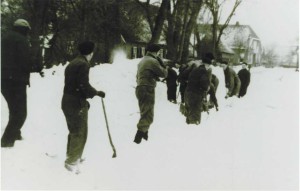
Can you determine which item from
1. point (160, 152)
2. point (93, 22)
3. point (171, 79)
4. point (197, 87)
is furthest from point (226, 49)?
point (160, 152)

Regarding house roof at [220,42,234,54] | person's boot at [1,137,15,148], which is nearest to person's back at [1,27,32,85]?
person's boot at [1,137,15,148]

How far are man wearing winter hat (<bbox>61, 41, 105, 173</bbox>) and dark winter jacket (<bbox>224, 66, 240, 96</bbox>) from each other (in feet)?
35.9

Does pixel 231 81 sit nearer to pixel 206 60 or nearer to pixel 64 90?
pixel 206 60

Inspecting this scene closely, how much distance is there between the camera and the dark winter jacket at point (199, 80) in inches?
386

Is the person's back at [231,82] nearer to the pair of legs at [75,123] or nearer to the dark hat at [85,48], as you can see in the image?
the dark hat at [85,48]

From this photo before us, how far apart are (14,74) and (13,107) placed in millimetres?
476

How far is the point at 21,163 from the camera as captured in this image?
6273 millimetres

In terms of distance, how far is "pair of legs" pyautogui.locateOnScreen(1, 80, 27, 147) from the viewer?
665 centimetres

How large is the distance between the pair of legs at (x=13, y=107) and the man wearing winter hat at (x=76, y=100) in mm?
1018

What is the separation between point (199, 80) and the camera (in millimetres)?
9852

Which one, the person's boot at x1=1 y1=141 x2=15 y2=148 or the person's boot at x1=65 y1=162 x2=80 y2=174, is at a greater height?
the person's boot at x1=1 y1=141 x2=15 y2=148

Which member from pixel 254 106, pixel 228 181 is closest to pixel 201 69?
pixel 228 181

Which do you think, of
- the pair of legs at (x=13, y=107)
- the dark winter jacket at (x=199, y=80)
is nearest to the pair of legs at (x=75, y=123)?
the pair of legs at (x=13, y=107)

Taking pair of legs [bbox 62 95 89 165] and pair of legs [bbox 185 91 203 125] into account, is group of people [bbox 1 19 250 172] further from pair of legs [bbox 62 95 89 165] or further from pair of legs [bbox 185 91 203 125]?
pair of legs [bbox 185 91 203 125]
